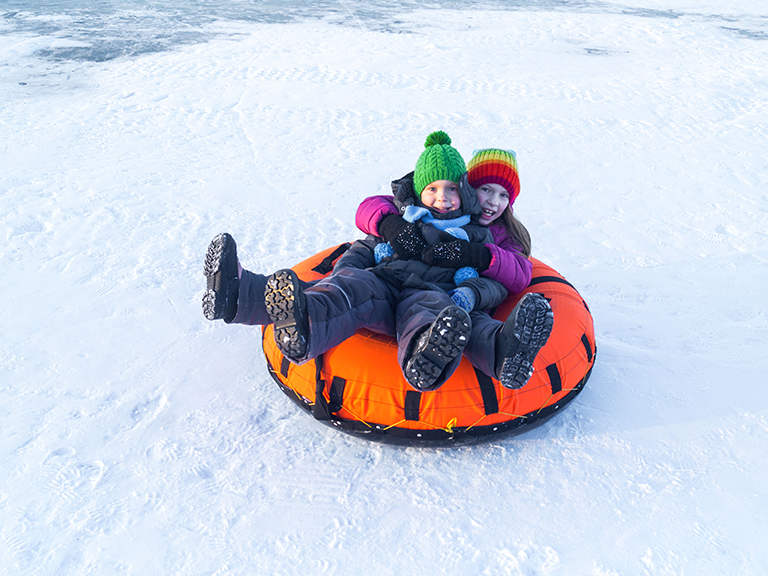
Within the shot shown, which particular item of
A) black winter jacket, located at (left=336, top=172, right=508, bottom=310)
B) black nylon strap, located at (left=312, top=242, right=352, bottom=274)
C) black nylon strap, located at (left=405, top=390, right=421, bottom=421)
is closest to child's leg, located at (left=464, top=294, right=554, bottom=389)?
black nylon strap, located at (left=405, top=390, right=421, bottom=421)

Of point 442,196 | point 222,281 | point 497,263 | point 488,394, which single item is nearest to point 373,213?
point 442,196

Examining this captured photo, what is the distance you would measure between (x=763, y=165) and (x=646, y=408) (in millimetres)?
3794

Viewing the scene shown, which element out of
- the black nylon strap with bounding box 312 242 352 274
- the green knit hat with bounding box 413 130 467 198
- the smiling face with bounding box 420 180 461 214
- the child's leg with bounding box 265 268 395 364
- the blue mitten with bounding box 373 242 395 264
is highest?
the green knit hat with bounding box 413 130 467 198

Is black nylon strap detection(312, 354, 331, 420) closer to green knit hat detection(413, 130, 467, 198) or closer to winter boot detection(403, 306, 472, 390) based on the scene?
winter boot detection(403, 306, 472, 390)

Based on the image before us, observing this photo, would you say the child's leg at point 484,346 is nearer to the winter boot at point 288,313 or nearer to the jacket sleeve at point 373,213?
the winter boot at point 288,313

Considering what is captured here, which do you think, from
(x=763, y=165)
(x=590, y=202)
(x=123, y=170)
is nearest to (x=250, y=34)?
(x=123, y=170)

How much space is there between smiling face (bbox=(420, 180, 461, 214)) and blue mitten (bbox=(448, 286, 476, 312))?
445 millimetres

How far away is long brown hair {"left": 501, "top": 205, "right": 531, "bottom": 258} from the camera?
2879mm

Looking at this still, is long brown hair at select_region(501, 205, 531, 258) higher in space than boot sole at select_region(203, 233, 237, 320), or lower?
lower

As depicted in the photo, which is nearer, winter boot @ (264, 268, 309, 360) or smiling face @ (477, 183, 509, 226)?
winter boot @ (264, 268, 309, 360)

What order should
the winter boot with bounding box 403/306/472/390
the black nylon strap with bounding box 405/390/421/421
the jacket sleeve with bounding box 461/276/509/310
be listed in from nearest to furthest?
the winter boot with bounding box 403/306/472/390 → the black nylon strap with bounding box 405/390/421/421 → the jacket sleeve with bounding box 461/276/509/310

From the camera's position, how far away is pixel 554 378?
2.35 meters

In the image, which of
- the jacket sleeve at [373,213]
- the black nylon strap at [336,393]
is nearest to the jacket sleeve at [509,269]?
the jacket sleeve at [373,213]

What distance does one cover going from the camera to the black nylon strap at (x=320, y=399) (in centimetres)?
228
